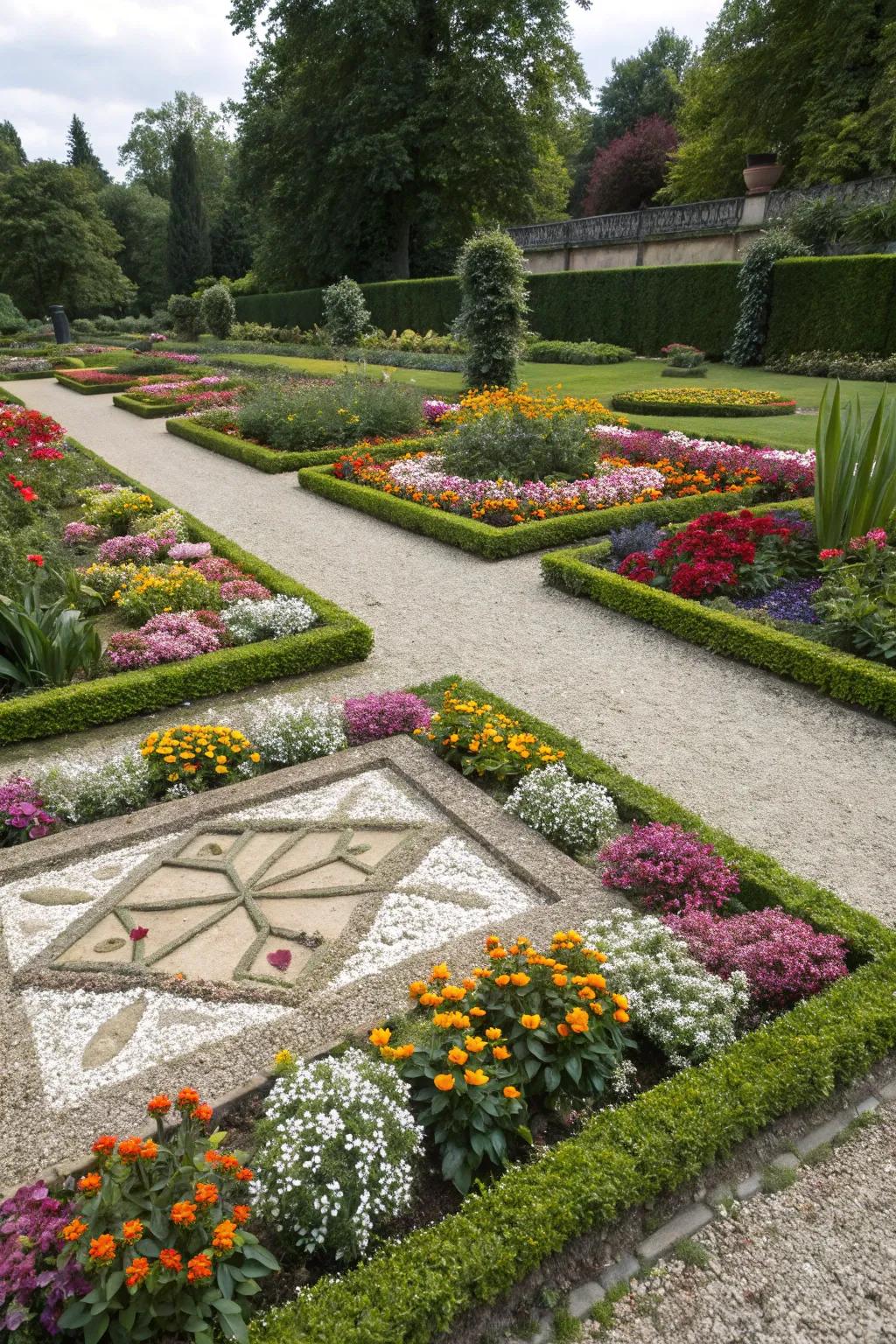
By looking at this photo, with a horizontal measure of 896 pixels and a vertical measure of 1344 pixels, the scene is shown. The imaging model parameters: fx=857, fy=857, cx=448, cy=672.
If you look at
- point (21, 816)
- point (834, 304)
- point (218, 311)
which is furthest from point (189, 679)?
point (218, 311)

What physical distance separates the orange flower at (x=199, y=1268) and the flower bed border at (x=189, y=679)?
4.12 m

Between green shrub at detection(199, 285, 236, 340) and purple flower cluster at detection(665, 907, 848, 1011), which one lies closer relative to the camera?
purple flower cluster at detection(665, 907, 848, 1011)

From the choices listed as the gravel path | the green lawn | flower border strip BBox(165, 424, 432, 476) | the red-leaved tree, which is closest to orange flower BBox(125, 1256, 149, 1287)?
the gravel path

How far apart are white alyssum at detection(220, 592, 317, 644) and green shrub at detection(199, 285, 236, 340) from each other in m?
31.7

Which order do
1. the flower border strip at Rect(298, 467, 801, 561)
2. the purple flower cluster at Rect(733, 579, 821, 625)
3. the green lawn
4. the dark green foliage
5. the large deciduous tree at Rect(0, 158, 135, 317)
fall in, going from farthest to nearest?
the large deciduous tree at Rect(0, 158, 135, 317), the dark green foliage, the green lawn, the flower border strip at Rect(298, 467, 801, 561), the purple flower cluster at Rect(733, 579, 821, 625)

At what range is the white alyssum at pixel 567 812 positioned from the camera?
14.0 ft

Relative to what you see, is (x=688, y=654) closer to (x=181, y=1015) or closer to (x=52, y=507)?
(x=181, y=1015)

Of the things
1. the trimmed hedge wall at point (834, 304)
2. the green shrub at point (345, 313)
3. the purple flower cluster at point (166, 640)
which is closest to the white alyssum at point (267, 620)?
the purple flower cluster at point (166, 640)

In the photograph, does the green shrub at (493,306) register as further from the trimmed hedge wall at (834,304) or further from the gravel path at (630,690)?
the trimmed hedge wall at (834,304)

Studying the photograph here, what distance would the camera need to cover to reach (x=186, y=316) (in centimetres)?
3803

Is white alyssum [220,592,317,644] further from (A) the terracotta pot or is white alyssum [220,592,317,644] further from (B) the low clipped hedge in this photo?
(A) the terracotta pot

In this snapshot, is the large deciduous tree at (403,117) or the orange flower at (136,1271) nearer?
the orange flower at (136,1271)

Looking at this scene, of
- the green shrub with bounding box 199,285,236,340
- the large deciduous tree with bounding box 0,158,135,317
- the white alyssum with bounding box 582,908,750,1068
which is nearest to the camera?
the white alyssum with bounding box 582,908,750,1068

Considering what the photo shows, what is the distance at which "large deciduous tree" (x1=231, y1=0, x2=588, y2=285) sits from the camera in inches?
1212
